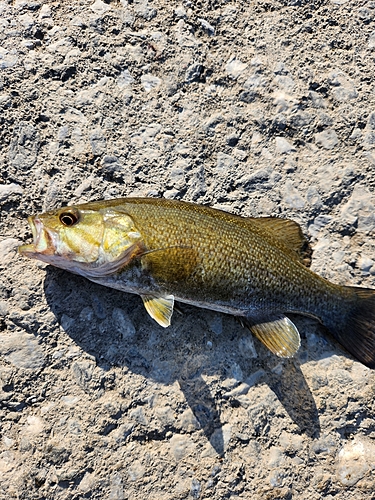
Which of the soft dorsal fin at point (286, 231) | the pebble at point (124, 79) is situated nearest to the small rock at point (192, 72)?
the pebble at point (124, 79)

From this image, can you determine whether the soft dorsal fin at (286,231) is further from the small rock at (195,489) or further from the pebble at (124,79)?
the small rock at (195,489)

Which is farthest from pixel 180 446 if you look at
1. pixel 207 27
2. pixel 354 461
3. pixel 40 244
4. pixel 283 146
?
pixel 207 27

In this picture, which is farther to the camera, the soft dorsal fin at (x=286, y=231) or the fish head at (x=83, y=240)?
the soft dorsal fin at (x=286, y=231)

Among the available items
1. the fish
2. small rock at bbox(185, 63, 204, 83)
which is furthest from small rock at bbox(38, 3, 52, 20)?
the fish

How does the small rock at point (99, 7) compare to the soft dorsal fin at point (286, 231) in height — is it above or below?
above

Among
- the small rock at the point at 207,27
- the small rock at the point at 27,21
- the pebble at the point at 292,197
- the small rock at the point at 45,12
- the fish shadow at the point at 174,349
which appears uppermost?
the small rock at the point at 207,27

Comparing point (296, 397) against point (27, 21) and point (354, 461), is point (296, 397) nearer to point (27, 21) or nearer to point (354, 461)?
point (354, 461)

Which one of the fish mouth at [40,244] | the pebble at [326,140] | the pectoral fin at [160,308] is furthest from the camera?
the pebble at [326,140]

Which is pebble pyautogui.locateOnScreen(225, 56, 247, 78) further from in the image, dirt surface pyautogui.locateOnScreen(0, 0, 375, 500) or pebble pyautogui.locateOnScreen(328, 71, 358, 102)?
pebble pyautogui.locateOnScreen(328, 71, 358, 102)

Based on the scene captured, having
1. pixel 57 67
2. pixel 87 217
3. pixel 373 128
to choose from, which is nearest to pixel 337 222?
pixel 373 128
